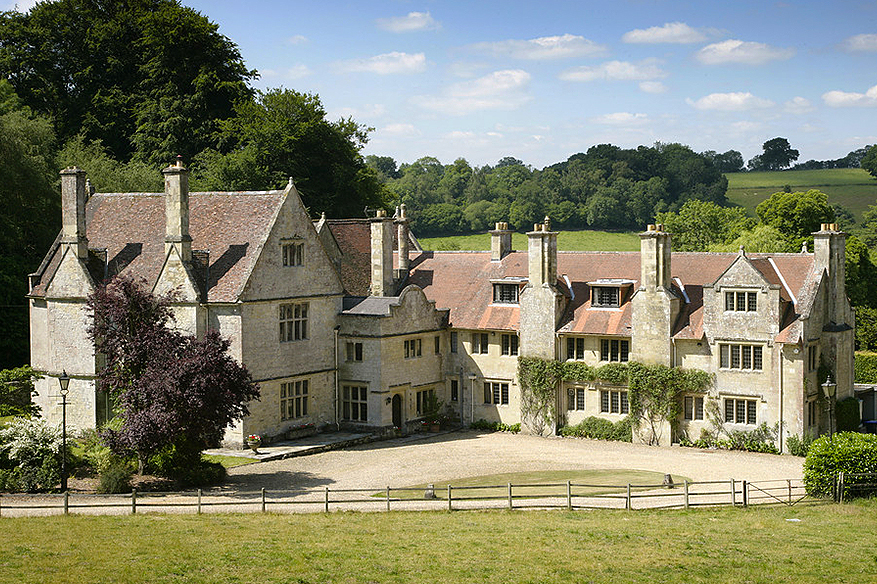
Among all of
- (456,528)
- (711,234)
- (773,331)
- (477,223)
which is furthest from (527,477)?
(477,223)

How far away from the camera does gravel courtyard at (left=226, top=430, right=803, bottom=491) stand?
1436 inches

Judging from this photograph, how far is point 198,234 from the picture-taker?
1734 inches

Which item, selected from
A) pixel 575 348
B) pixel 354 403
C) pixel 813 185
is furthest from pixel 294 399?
pixel 813 185

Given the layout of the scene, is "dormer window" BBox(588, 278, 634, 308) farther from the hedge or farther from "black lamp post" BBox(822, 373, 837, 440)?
the hedge

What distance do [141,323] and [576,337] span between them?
19999 millimetres

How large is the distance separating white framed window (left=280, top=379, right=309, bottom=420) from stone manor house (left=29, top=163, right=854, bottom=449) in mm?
88

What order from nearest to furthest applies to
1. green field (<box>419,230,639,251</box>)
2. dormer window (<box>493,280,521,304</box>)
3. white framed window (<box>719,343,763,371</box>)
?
white framed window (<box>719,343,763,371</box>) → dormer window (<box>493,280,521,304</box>) → green field (<box>419,230,639,251</box>)

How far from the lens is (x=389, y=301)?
46.8m

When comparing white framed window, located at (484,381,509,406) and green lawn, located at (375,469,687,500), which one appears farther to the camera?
white framed window, located at (484,381,509,406)

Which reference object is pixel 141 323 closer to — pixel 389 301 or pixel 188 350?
pixel 188 350

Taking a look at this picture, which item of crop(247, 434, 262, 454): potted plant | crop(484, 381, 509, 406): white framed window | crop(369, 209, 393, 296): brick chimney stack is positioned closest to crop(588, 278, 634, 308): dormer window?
crop(484, 381, 509, 406): white framed window

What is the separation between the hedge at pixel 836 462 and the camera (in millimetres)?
32625

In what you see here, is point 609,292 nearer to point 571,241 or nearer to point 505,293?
point 505,293

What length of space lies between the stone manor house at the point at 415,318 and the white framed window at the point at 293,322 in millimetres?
71
